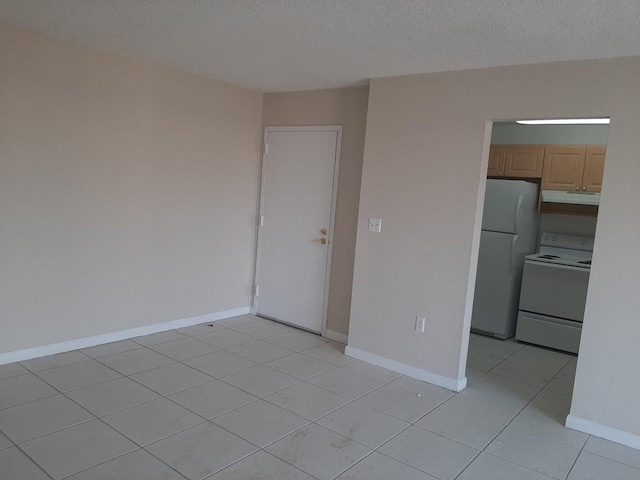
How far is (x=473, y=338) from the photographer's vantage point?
5082 mm

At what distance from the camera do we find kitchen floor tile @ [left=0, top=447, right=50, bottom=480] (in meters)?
2.25

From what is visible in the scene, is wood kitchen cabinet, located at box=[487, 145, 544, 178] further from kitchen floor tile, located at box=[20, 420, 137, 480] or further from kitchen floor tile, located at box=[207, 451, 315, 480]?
kitchen floor tile, located at box=[20, 420, 137, 480]

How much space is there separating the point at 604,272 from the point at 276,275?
3.05 meters

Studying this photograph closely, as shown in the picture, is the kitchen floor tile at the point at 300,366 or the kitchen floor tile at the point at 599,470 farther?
the kitchen floor tile at the point at 300,366

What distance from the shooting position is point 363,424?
3037 mm

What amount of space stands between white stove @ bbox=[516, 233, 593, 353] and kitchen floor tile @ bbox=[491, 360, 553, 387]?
0.69 metres

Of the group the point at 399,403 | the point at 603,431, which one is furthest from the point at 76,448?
the point at 603,431

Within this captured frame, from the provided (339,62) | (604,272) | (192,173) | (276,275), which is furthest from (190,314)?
(604,272)

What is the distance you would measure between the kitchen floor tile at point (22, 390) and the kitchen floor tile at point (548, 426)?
3056mm

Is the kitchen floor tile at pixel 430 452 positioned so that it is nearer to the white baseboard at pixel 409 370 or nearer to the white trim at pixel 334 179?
the white baseboard at pixel 409 370

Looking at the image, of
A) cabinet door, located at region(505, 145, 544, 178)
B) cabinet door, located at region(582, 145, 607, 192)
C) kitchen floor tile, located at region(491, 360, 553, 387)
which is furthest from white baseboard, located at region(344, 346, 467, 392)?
cabinet door, located at region(505, 145, 544, 178)

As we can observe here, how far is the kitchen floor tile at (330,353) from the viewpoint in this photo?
412 centimetres

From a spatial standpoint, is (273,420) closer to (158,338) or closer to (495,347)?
(158,338)

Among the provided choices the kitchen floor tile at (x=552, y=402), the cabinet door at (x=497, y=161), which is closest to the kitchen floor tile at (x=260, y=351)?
the kitchen floor tile at (x=552, y=402)
